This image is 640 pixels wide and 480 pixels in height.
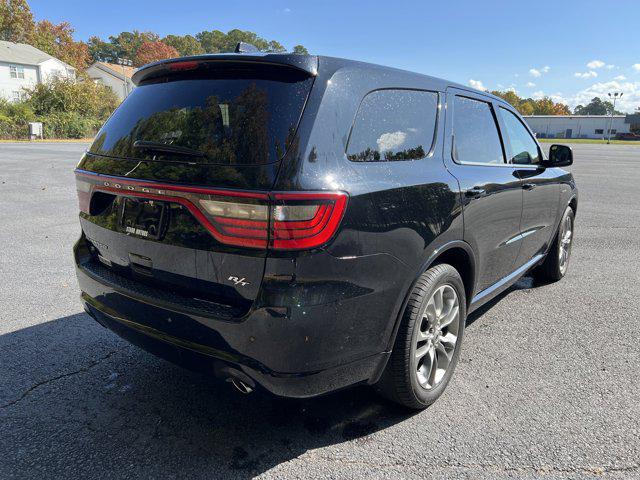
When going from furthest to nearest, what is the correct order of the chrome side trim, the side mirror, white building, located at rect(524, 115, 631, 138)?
white building, located at rect(524, 115, 631, 138), the side mirror, the chrome side trim

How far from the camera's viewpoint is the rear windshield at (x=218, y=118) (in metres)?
2.05

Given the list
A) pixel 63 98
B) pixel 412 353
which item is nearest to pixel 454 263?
pixel 412 353

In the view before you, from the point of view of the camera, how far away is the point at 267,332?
1968 mm

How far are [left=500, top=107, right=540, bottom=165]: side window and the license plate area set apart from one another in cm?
276

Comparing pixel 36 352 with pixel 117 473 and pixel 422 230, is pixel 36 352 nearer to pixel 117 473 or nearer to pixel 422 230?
pixel 117 473

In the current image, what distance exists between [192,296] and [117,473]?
88 centimetres

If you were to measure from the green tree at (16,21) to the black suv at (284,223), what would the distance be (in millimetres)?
78414

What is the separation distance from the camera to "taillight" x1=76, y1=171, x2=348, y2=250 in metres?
1.92

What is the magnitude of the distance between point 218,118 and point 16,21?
270ft

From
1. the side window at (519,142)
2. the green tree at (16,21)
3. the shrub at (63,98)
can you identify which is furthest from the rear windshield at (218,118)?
the green tree at (16,21)

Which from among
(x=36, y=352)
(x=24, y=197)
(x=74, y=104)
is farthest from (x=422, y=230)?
(x=74, y=104)

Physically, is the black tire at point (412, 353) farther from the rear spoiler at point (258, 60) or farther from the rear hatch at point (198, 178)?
the rear spoiler at point (258, 60)

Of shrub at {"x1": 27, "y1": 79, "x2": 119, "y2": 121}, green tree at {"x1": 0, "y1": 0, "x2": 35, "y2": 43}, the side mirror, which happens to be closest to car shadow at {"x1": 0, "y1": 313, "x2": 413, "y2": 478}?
the side mirror

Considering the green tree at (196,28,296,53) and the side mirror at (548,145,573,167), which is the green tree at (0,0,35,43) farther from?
the side mirror at (548,145,573,167)
